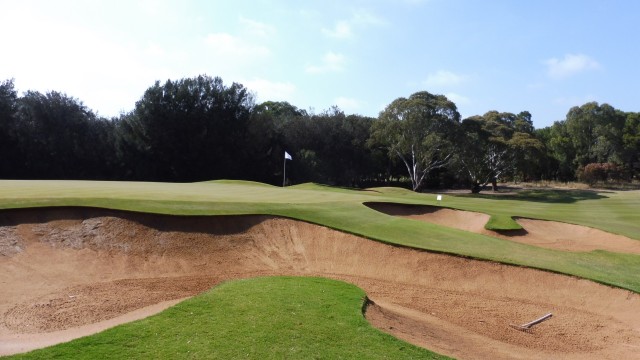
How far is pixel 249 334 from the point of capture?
7.01 metres

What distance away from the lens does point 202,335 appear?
6.93m

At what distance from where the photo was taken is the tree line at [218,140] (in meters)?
55.8

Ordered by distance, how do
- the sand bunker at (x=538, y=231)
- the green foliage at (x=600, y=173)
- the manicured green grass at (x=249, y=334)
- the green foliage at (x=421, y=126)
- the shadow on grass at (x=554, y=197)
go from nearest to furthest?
the manicured green grass at (x=249, y=334) < the sand bunker at (x=538, y=231) < the shadow on grass at (x=554, y=197) < the green foliage at (x=421, y=126) < the green foliage at (x=600, y=173)

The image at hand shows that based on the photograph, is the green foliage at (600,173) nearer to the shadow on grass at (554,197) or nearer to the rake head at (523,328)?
the shadow on grass at (554,197)

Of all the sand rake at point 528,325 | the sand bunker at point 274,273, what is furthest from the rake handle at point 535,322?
the sand bunker at point 274,273

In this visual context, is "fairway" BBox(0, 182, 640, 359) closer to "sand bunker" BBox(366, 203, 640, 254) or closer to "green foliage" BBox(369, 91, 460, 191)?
"sand bunker" BBox(366, 203, 640, 254)

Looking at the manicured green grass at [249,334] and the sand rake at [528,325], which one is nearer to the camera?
the manicured green grass at [249,334]

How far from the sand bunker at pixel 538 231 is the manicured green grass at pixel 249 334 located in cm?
1386

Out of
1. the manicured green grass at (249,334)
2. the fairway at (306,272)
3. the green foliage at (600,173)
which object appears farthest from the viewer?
the green foliage at (600,173)

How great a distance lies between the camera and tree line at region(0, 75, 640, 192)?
183 feet

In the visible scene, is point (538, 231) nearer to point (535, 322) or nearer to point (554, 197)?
point (535, 322)

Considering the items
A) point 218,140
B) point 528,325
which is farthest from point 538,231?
point 218,140

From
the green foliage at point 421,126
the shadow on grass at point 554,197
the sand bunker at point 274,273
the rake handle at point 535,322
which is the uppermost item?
the green foliage at point 421,126

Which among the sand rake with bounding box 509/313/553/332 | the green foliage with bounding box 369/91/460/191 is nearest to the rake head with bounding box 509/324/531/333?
the sand rake with bounding box 509/313/553/332
